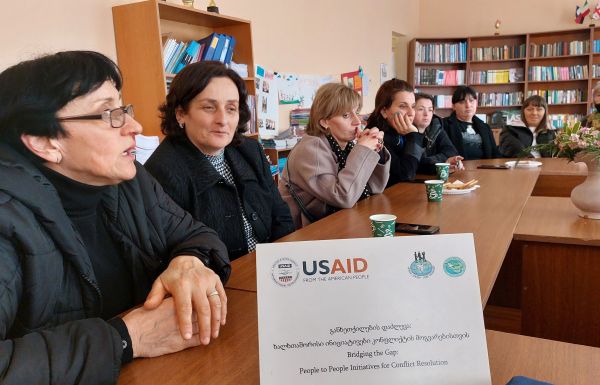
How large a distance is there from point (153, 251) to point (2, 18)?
1.77 metres

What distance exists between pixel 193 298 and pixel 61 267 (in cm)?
27

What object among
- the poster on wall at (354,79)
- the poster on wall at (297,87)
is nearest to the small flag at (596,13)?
the poster on wall at (354,79)

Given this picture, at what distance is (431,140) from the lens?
3.39 meters

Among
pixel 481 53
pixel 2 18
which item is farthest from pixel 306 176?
pixel 481 53

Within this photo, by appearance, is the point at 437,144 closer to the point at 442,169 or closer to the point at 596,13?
the point at 442,169

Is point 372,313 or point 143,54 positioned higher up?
point 143,54

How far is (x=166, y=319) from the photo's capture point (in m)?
0.86

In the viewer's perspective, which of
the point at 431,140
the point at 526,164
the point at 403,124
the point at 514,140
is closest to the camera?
the point at 403,124

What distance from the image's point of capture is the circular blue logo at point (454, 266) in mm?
729

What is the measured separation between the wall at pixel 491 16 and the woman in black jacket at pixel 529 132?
3.35 meters

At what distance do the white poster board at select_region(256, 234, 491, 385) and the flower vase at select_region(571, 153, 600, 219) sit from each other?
4.55ft

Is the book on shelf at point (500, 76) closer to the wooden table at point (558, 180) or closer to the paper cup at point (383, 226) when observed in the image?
the wooden table at point (558, 180)

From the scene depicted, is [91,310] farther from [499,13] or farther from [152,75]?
[499,13]

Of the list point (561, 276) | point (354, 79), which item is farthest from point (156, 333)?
point (354, 79)
